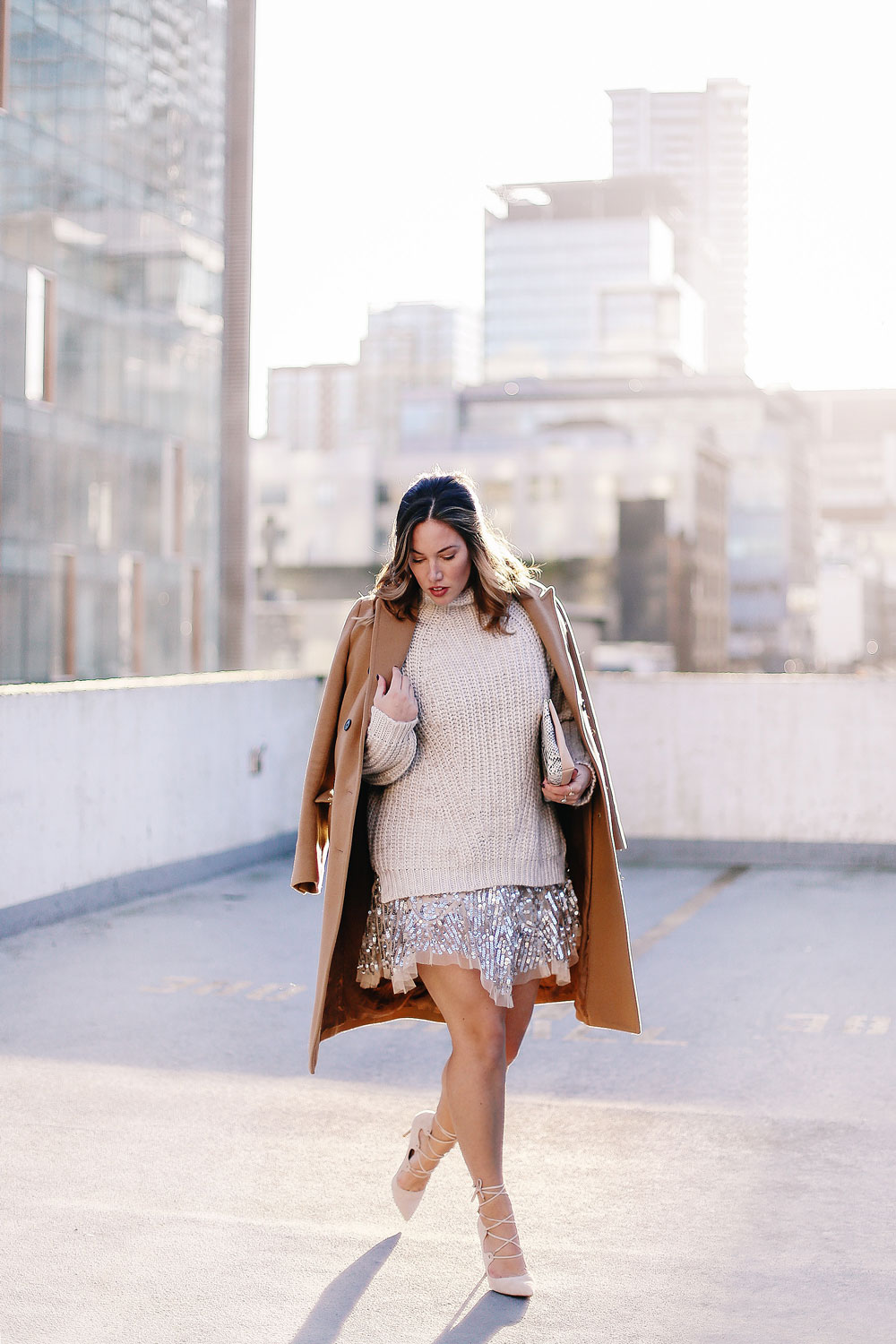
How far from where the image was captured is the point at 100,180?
4344cm

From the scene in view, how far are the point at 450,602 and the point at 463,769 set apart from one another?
366mm

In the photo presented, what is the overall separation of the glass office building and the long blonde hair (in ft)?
114

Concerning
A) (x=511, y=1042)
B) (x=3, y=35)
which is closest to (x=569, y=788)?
(x=511, y=1042)

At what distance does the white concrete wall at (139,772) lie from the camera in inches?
329

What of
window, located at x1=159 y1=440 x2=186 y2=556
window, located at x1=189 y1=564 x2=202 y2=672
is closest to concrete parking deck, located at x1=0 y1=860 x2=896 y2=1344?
window, located at x1=189 y1=564 x2=202 y2=672

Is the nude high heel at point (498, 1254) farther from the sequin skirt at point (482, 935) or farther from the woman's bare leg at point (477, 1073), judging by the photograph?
the sequin skirt at point (482, 935)

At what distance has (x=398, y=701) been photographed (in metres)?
3.61

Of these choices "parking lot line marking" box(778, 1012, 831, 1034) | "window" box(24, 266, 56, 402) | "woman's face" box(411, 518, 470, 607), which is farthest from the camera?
"window" box(24, 266, 56, 402)

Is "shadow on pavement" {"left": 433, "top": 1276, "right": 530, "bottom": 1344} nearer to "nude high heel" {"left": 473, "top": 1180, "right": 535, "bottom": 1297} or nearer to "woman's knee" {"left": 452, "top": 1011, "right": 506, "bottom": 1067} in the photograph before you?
"nude high heel" {"left": 473, "top": 1180, "right": 535, "bottom": 1297}

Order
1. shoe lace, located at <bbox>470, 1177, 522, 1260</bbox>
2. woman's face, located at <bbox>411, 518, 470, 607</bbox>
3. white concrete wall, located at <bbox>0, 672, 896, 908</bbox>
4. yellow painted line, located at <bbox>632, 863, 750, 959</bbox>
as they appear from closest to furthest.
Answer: shoe lace, located at <bbox>470, 1177, 522, 1260</bbox> → woman's face, located at <bbox>411, 518, 470, 607</bbox> → yellow painted line, located at <bbox>632, 863, 750, 959</bbox> → white concrete wall, located at <bbox>0, 672, 896, 908</bbox>

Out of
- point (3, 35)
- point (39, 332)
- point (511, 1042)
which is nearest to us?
point (511, 1042)

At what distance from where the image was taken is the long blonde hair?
3.69 meters

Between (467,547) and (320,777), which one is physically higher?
(467,547)

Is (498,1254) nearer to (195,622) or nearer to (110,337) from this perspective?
(195,622)
